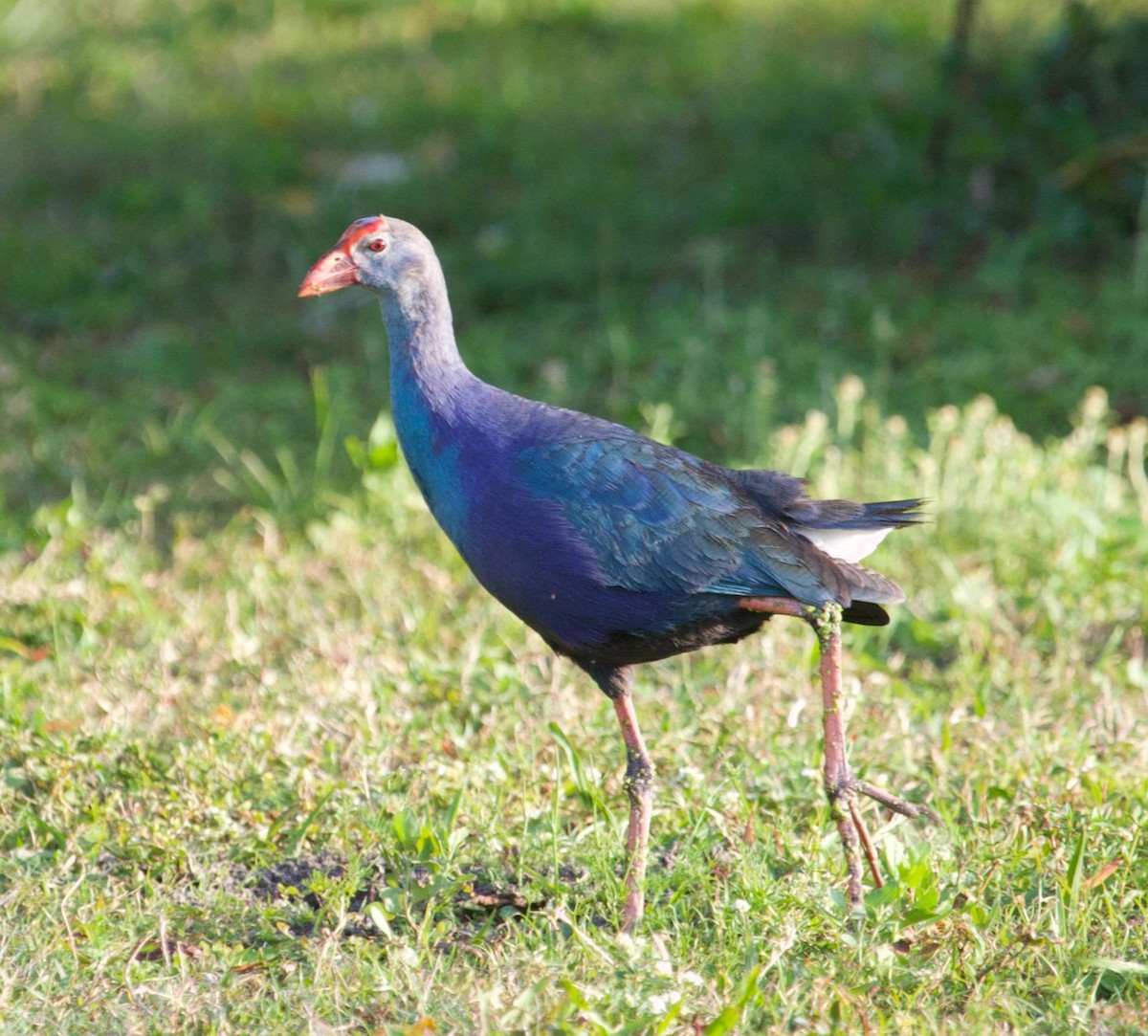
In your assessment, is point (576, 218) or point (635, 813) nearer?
point (635, 813)

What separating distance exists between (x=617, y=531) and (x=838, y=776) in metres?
0.61

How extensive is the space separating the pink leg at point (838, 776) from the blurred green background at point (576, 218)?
1.81 metres

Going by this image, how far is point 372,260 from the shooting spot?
126 inches

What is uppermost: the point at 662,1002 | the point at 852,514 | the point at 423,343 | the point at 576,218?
the point at 576,218

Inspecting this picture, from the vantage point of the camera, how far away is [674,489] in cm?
307

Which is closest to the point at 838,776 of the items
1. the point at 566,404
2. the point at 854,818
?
the point at 854,818

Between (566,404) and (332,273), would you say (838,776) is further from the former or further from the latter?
(566,404)

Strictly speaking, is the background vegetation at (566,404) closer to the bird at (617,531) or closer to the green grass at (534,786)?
the green grass at (534,786)

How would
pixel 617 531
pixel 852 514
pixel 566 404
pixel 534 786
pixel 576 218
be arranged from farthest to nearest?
pixel 576 218 < pixel 566 404 < pixel 534 786 < pixel 852 514 < pixel 617 531

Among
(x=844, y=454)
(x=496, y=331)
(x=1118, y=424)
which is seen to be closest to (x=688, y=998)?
(x=844, y=454)

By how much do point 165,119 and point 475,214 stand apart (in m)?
1.90

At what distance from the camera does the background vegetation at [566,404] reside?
2830 millimetres

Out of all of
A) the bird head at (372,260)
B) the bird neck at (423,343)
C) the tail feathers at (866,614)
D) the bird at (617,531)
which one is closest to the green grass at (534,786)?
the bird at (617,531)

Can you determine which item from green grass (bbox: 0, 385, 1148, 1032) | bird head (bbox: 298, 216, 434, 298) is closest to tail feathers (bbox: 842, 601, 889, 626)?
green grass (bbox: 0, 385, 1148, 1032)
